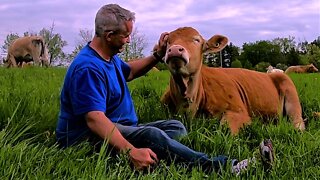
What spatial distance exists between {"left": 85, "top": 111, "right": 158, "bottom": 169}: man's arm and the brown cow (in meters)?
1.26

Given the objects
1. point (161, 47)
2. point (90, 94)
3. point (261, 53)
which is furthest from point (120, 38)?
point (261, 53)

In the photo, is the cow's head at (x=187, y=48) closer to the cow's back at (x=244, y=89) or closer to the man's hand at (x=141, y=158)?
the cow's back at (x=244, y=89)

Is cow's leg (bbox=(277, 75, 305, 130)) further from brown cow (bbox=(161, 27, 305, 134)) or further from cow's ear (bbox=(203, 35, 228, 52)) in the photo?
cow's ear (bbox=(203, 35, 228, 52))

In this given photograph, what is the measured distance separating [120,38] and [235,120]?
1.85 metres

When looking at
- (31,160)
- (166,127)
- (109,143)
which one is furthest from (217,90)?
(31,160)

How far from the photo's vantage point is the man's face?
4492mm

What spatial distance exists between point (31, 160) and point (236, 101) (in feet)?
10.4

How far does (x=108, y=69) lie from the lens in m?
4.54

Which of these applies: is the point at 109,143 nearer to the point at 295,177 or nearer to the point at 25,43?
the point at 295,177

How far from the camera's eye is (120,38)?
4.51 metres

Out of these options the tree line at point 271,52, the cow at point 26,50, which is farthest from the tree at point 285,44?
the cow at point 26,50

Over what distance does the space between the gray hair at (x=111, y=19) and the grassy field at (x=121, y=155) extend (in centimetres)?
100

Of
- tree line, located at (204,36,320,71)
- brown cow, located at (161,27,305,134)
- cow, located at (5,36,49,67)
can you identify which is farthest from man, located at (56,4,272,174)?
tree line, located at (204,36,320,71)

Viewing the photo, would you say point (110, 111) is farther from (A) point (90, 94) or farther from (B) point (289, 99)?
(B) point (289, 99)
